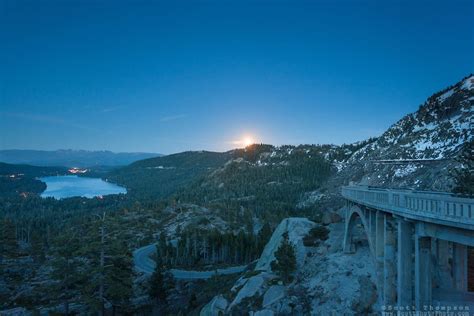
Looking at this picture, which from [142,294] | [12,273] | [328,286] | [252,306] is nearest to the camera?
[328,286]

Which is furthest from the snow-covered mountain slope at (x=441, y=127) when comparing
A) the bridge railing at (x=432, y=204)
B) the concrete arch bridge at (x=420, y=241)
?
the bridge railing at (x=432, y=204)

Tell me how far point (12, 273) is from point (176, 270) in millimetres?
51778

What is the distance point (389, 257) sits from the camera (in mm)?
24422

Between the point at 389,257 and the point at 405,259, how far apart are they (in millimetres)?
6027

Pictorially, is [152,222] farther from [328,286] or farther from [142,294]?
[328,286]

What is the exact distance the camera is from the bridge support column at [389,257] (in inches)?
939

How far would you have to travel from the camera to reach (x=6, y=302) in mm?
79125

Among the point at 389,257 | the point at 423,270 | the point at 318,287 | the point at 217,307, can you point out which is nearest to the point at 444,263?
the point at 389,257

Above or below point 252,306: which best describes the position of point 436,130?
above

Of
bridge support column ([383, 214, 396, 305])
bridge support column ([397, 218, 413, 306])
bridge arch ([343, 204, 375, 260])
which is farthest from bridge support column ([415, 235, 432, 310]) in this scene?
bridge arch ([343, 204, 375, 260])

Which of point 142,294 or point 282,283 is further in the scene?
point 142,294

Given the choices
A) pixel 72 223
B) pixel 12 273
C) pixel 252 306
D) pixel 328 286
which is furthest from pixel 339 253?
pixel 72 223

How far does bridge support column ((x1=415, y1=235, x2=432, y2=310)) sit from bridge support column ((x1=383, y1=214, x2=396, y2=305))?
21.8 feet

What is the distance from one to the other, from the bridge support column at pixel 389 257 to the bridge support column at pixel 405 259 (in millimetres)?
4706
